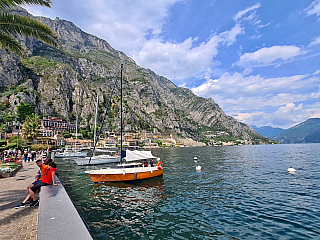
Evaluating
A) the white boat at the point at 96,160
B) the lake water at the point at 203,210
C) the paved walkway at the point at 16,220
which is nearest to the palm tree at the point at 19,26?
the paved walkway at the point at 16,220

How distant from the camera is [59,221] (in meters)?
5.54

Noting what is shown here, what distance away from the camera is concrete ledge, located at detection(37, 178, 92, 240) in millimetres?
4613

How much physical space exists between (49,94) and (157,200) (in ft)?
559

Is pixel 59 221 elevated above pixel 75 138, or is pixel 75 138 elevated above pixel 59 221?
pixel 75 138

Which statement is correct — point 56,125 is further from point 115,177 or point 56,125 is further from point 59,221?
point 59,221

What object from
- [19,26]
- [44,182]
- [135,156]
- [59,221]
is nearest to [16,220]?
[44,182]

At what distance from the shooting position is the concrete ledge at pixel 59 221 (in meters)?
4.61

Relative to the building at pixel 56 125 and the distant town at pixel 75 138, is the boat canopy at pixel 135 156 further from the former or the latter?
the building at pixel 56 125

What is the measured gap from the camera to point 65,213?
245 inches

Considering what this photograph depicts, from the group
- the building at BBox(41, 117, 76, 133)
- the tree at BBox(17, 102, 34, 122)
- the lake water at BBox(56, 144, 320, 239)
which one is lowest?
the lake water at BBox(56, 144, 320, 239)

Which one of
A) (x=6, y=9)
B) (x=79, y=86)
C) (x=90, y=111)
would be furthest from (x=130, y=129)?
(x=6, y=9)

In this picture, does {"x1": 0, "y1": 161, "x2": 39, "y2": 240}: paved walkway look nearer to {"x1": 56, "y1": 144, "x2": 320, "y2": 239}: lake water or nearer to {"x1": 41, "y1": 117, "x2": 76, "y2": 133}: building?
{"x1": 56, "y1": 144, "x2": 320, "y2": 239}: lake water

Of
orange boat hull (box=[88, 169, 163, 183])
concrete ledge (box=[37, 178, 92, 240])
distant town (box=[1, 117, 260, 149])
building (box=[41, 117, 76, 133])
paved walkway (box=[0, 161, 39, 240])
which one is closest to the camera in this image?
concrete ledge (box=[37, 178, 92, 240])

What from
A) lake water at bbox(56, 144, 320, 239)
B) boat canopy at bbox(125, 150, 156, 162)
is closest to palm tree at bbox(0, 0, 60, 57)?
lake water at bbox(56, 144, 320, 239)
